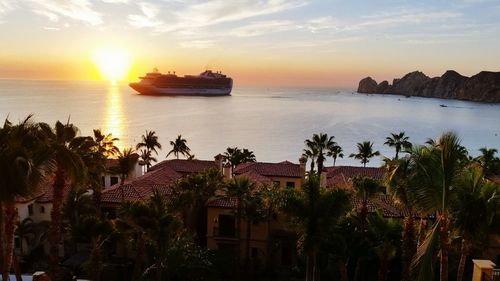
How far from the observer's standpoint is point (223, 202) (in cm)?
2738

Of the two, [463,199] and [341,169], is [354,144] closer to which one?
[341,169]

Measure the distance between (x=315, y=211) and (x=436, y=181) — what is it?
29.7 feet

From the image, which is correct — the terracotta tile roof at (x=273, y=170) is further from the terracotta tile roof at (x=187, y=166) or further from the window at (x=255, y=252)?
the window at (x=255, y=252)

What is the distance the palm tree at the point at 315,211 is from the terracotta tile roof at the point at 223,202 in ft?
30.6

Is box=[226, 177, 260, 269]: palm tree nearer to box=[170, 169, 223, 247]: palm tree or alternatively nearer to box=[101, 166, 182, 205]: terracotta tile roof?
box=[170, 169, 223, 247]: palm tree

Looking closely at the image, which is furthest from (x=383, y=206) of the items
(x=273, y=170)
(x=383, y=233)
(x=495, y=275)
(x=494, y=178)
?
(x=494, y=178)

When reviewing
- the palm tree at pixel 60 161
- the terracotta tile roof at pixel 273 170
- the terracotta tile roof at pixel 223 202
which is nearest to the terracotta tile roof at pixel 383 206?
the terracotta tile roof at pixel 223 202

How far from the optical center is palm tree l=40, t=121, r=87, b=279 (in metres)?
13.7

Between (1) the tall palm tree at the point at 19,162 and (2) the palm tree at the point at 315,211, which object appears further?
(2) the palm tree at the point at 315,211

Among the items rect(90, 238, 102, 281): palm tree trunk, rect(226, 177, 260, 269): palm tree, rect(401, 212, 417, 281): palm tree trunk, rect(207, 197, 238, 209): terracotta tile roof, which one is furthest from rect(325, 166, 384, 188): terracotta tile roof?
rect(90, 238, 102, 281): palm tree trunk

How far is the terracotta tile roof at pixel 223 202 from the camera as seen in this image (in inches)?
1062

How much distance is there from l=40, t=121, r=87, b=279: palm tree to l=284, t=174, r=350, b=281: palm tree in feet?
27.2

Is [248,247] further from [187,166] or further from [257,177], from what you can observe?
[187,166]

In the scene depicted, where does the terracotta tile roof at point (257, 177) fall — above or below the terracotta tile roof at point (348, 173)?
above
